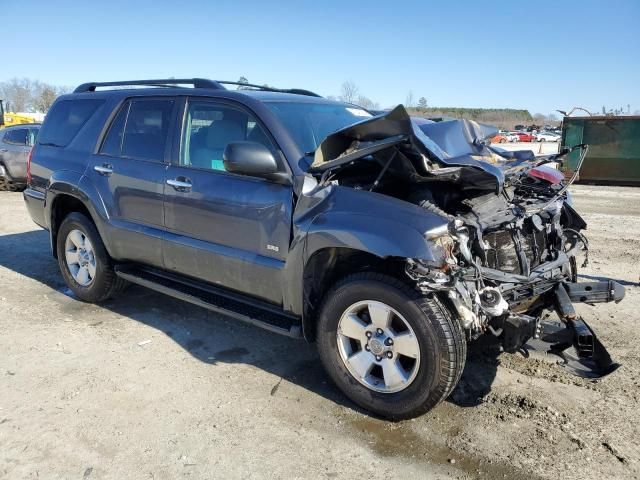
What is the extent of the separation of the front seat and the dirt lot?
1453 mm

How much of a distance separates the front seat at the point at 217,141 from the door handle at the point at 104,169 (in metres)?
0.99

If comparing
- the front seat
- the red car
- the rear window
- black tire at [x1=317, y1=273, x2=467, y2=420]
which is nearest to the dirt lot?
black tire at [x1=317, y1=273, x2=467, y2=420]

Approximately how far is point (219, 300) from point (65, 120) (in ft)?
8.92

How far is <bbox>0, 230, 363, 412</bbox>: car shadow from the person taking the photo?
3777mm

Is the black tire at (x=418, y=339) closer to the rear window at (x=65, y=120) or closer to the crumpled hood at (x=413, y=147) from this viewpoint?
the crumpled hood at (x=413, y=147)

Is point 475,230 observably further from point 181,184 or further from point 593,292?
point 181,184

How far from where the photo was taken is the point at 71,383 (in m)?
3.61

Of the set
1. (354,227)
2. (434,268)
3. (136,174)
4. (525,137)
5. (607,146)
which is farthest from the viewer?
(525,137)

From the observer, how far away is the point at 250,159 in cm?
339

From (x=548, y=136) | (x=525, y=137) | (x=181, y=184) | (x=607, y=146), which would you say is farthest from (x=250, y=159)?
(x=548, y=136)

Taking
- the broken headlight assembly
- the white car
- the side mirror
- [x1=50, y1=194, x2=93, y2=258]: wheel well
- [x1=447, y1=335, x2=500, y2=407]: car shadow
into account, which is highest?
the side mirror

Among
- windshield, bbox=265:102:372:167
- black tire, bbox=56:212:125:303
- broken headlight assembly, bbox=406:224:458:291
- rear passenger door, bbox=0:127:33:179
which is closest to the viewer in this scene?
broken headlight assembly, bbox=406:224:458:291

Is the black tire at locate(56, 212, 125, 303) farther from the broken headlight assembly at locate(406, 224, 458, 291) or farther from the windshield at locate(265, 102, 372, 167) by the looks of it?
the broken headlight assembly at locate(406, 224, 458, 291)

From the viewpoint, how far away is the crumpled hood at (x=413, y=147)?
124 inches
